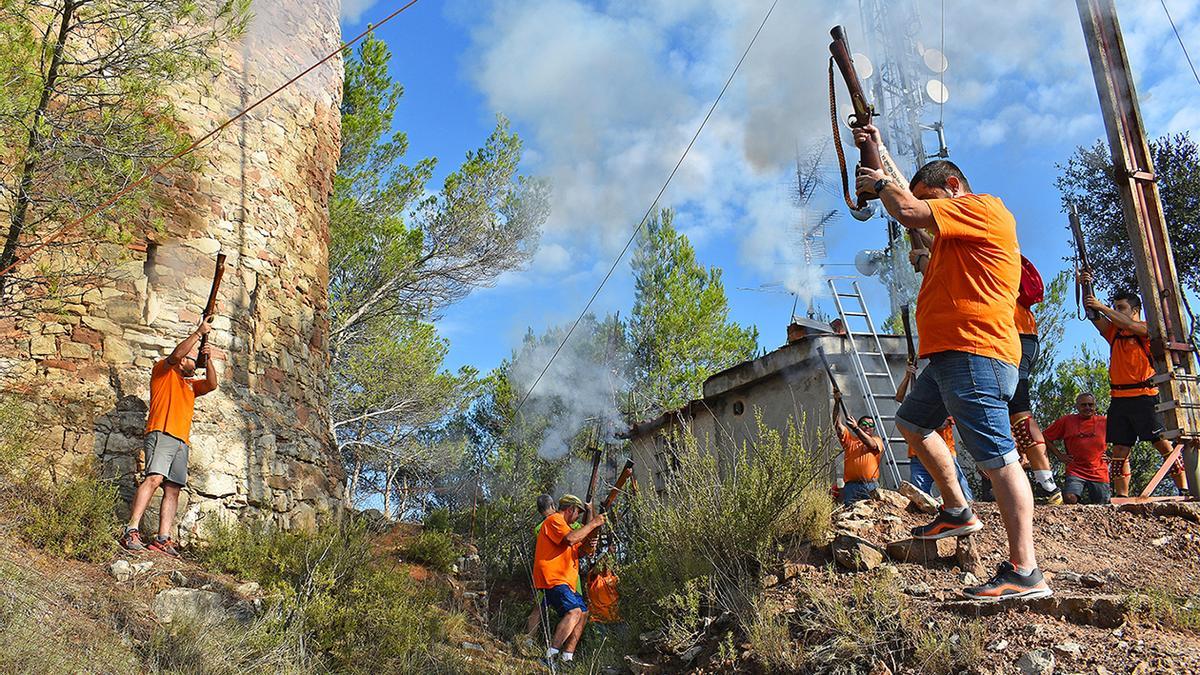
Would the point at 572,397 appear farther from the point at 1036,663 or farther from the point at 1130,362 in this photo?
the point at 1036,663

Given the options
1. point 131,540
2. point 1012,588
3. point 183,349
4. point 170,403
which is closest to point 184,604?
point 131,540

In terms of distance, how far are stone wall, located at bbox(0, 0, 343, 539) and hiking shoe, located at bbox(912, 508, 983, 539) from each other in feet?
18.4

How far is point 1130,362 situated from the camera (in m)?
6.58

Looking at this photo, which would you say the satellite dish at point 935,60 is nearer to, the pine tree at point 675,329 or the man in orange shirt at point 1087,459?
the man in orange shirt at point 1087,459

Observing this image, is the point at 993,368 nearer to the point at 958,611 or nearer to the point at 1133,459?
the point at 958,611

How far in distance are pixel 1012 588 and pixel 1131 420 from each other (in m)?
3.83

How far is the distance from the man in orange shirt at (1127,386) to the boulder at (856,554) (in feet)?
10.6

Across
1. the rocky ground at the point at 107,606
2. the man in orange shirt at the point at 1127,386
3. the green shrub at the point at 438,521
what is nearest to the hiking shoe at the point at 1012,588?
the rocky ground at the point at 107,606

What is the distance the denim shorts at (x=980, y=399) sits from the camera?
355cm

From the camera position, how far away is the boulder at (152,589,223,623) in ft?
18.5

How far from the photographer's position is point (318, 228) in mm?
9617

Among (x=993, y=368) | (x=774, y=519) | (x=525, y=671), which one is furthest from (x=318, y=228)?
(x=993, y=368)

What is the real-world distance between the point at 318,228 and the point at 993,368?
766 cm

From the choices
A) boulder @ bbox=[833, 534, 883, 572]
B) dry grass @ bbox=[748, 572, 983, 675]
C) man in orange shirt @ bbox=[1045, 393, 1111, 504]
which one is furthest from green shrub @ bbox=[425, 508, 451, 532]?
dry grass @ bbox=[748, 572, 983, 675]
